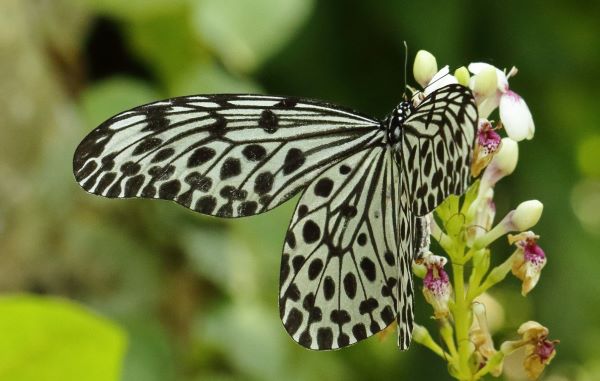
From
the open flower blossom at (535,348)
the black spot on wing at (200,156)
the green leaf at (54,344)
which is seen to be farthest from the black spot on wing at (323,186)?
the green leaf at (54,344)

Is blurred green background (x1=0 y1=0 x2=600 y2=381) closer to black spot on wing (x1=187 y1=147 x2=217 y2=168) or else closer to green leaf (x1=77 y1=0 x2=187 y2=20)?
green leaf (x1=77 y1=0 x2=187 y2=20)

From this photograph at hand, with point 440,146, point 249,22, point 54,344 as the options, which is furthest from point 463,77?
point 249,22

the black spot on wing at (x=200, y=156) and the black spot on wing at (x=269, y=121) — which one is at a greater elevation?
the black spot on wing at (x=269, y=121)

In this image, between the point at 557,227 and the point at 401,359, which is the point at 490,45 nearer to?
the point at 557,227

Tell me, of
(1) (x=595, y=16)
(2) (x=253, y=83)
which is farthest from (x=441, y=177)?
(1) (x=595, y=16)

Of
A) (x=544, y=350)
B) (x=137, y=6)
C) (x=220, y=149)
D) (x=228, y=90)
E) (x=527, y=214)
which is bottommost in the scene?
(x=544, y=350)

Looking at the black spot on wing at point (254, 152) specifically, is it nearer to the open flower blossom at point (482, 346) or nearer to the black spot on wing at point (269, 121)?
the black spot on wing at point (269, 121)

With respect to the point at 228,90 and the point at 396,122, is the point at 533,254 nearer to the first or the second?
the point at 396,122
